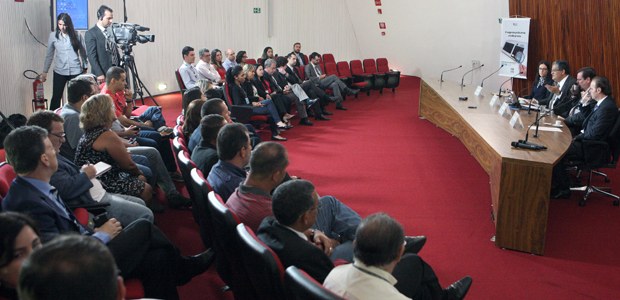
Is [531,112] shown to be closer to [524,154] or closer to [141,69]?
[524,154]

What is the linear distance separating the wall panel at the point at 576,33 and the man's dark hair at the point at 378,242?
24.1ft

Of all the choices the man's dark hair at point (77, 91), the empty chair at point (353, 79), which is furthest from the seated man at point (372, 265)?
the empty chair at point (353, 79)

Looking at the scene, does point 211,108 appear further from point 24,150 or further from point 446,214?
point 446,214

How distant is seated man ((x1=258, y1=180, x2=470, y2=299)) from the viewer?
2021 millimetres

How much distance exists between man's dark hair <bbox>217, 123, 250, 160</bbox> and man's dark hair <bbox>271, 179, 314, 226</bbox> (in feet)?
3.09

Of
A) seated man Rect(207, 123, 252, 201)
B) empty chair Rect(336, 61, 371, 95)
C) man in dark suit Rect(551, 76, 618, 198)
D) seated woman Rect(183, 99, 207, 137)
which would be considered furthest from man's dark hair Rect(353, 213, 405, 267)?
empty chair Rect(336, 61, 371, 95)

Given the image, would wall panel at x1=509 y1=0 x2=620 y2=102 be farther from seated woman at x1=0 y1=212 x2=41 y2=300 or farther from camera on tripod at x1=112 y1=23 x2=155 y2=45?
seated woman at x1=0 y1=212 x2=41 y2=300

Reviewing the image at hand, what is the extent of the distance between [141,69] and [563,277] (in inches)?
Result: 335

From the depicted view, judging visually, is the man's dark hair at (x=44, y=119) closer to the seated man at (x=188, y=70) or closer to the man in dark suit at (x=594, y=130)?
the man in dark suit at (x=594, y=130)

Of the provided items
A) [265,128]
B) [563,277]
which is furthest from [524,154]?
[265,128]

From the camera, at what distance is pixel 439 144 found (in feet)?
22.2

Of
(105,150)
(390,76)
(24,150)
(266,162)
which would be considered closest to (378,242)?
(266,162)

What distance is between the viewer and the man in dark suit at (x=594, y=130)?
4.55 m

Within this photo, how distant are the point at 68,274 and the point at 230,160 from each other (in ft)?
6.55
